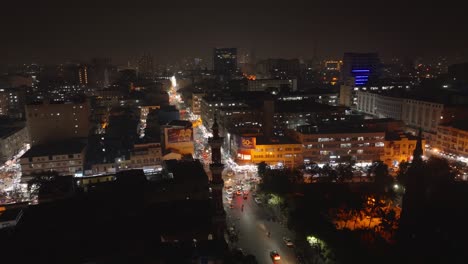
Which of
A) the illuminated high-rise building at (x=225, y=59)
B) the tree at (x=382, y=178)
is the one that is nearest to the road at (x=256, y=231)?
the tree at (x=382, y=178)

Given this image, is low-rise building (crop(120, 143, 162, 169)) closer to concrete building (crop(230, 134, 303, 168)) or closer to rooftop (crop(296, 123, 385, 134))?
concrete building (crop(230, 134, 303, 168))

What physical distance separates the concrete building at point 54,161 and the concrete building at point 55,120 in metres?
6.46

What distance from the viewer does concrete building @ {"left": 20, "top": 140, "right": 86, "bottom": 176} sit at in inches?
1032

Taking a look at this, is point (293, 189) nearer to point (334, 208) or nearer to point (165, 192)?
point (334, 208)

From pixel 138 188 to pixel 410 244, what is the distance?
497 inches

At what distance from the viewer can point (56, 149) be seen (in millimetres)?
28031

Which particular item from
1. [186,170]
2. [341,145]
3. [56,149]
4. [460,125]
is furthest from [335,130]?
[56,149]

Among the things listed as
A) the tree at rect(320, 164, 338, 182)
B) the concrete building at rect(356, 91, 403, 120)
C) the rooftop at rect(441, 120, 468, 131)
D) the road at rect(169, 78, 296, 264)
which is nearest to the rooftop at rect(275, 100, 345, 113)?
the concrete building at rect(356, 91, 403, 120)

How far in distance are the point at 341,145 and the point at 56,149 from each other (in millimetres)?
21151

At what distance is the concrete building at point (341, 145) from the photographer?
94.6 ft

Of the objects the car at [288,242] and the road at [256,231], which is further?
the car at [288,242]

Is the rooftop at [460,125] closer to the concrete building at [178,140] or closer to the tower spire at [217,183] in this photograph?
the concrete building at [178,140]

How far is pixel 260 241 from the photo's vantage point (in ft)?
57.1

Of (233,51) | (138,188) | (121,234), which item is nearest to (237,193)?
(138,188)
